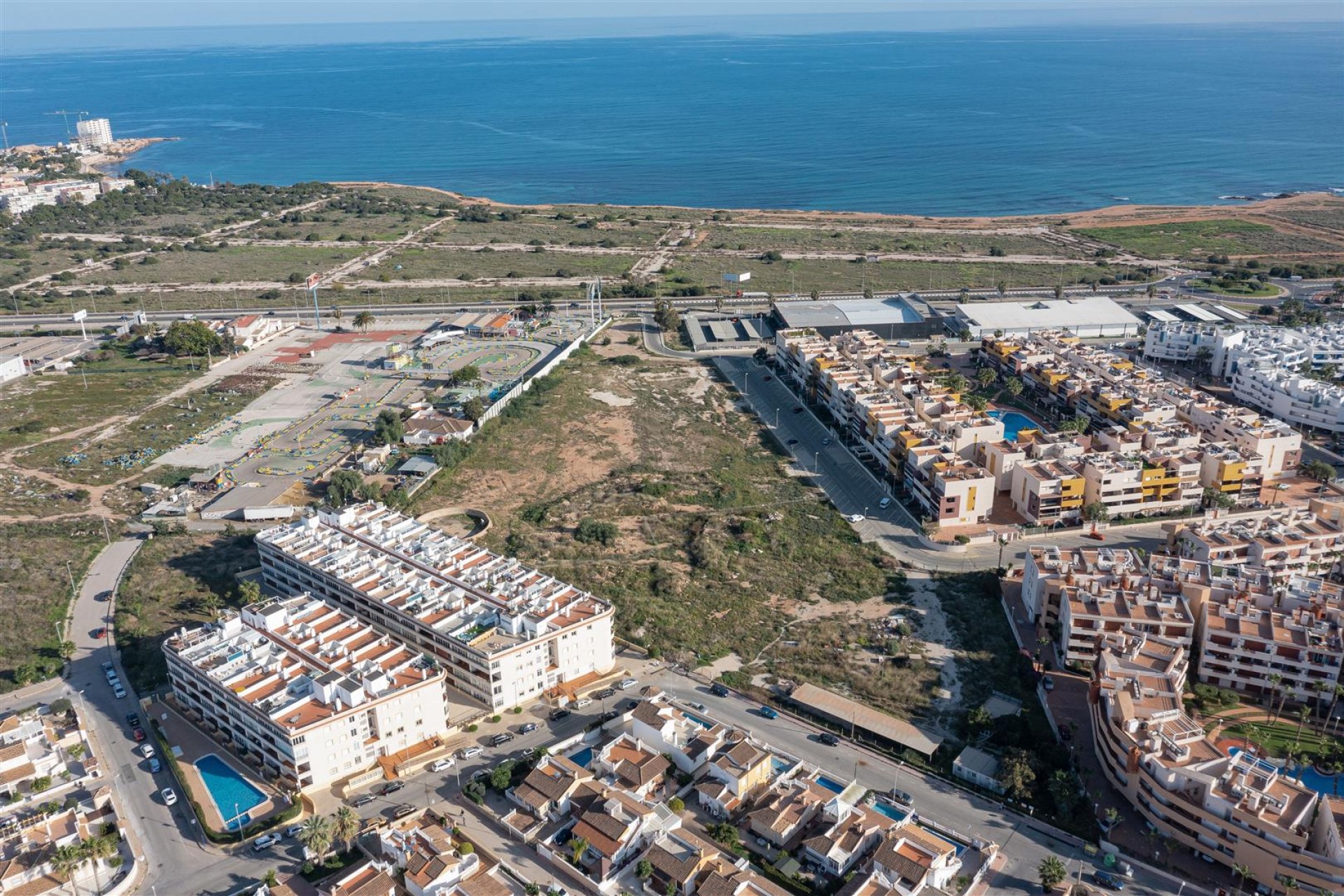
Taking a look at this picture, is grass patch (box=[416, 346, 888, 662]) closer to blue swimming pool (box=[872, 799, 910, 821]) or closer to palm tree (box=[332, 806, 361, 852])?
blue swimming pool (box=[872, 799, 910, 821])

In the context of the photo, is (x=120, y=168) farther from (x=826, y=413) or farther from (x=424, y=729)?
(x=424, y=729)

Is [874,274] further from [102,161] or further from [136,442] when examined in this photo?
[102,161]

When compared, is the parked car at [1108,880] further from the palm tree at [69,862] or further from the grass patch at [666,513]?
the palm tree at [69,862]

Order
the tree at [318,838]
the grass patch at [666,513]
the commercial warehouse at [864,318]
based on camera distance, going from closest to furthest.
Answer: the tree at [318,838] → the grass patch at [666,513] → the commercial warehouse at [864,318]

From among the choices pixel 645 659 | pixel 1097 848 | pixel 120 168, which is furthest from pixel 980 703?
pixel 120 168

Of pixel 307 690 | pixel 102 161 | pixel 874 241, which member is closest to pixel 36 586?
pixel 307 690

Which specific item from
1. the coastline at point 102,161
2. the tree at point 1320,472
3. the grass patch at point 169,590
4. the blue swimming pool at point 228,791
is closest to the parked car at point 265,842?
the blue swimming pool at point 228,791
